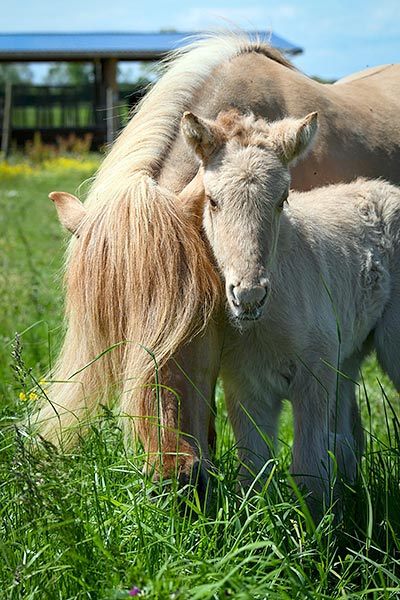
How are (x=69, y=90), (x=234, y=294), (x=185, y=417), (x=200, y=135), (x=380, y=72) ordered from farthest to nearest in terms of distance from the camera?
1. (x=69, y=90)
2. (x=380, y=72)
3. (x=200, y=135)
4. (x=185, y=417)
5. (x=234, y=294)

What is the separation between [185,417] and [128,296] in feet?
1.72

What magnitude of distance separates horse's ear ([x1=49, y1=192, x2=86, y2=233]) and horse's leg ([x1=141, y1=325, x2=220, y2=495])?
0.76 m

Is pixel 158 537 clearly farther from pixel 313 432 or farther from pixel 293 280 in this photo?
pixel 293 280

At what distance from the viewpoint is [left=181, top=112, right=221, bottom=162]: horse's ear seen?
3.45m

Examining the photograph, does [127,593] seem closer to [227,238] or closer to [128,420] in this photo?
[128,420]

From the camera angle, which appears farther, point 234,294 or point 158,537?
point 234,294

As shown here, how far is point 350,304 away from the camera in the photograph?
4207 mm

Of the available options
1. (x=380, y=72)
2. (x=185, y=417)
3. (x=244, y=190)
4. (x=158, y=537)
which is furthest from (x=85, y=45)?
(x=158, y=537)

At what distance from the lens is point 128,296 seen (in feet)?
11.2

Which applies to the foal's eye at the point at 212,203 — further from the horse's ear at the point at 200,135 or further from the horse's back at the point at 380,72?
the horse's back at the point at 380,72

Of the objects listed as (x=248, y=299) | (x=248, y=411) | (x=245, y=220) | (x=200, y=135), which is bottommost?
(x=248, y=411)

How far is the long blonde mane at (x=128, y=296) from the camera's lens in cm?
337

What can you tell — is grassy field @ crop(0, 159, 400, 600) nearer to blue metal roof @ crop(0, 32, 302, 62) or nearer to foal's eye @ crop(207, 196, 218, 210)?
foal's eye @ crop(207, 196, 218, 210)

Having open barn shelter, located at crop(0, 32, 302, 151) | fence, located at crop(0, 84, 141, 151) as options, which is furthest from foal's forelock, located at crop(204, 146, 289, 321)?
fence, located at crop(0, 84, 141, 151)
